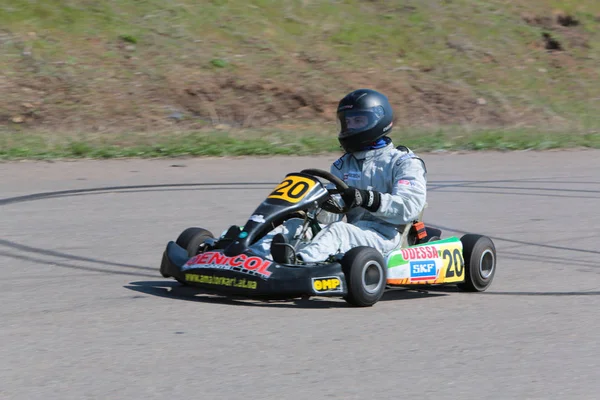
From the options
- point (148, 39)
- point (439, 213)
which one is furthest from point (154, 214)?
point (148, 39)

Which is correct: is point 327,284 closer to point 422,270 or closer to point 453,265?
point 422,270

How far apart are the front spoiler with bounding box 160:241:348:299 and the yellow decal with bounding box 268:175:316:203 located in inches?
16.6

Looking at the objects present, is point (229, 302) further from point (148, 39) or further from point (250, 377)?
point (148, 39)

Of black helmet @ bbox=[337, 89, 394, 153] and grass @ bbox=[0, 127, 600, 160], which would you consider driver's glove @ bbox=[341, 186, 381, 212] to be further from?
grass @ bbox=[0, 127, 600, 160]

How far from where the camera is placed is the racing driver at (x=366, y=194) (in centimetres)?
562

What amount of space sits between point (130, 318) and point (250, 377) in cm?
125

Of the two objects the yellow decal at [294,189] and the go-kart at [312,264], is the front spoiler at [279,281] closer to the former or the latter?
the go-kart at [312,264]

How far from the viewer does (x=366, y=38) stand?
2002 cm

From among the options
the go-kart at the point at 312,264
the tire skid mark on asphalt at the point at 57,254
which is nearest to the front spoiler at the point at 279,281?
the go-kart at the point at 312,264

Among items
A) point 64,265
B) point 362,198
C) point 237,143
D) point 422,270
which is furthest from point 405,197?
point 237,143

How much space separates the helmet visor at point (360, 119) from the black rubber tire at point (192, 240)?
104 cm

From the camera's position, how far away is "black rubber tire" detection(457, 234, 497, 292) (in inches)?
236

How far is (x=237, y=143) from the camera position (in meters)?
13.4

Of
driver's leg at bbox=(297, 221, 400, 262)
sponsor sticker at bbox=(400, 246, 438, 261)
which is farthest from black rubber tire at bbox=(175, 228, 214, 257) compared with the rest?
sponsor sticker at bbox=(400, 246, 438, 261)
